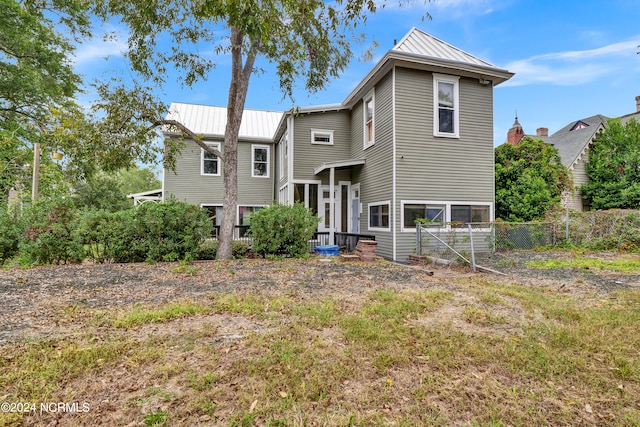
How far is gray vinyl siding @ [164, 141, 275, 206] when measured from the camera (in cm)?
1527

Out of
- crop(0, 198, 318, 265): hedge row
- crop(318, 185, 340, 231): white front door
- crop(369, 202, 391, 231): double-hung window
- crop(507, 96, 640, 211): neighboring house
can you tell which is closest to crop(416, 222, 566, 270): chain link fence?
crop(369, 202, 391, 231): double-hung window

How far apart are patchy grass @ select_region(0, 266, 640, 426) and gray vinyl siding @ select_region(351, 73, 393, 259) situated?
6181 mm

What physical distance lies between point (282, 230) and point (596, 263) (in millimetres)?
8351

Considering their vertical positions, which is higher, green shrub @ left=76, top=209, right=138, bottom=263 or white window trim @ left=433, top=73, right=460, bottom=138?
white window trim @ left=433, top=73, right=460, bottom=138

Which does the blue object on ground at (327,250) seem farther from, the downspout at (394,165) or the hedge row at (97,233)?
the hedge row at (97,233)

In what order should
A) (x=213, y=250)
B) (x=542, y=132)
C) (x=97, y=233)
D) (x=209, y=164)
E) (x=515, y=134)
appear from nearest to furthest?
(x=97, y=233) → (x=213, y=250) → (x=209, y=164) → (x=515, y=134) → (x=542, y=132)

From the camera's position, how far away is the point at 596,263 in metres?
7.97

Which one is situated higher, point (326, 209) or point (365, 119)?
point (365, 119)

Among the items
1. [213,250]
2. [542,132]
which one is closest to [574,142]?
[542,132]

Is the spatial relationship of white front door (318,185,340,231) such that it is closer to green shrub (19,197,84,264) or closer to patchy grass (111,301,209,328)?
green shrub (19,197,84,264)

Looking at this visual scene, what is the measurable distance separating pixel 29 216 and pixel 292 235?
662 cm

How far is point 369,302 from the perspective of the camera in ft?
15.1

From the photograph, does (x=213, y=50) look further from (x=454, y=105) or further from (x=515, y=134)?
(x=515, y=134)

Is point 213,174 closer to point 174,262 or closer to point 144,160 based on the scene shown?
point 144,160
